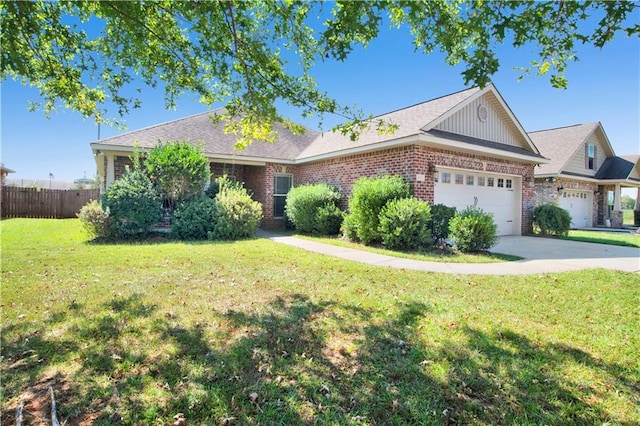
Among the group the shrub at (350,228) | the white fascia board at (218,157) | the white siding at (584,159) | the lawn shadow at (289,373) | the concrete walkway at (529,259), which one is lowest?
the lawn shadow at (289,373)

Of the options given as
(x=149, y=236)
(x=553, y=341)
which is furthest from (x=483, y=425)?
(x=149, y=236)

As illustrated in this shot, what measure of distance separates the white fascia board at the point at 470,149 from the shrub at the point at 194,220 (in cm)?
696

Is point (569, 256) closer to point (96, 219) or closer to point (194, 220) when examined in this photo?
point (194, 220)

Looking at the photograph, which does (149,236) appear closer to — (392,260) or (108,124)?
(108,124)

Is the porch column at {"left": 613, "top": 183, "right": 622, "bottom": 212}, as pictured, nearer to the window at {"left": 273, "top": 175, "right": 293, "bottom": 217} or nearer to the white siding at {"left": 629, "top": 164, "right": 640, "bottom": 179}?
the white siding at {"left": 629, "top": 164, "right": 640, "bottom": 179}

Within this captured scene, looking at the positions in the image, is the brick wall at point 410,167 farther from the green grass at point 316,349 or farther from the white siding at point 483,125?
the green grass at point 316,349

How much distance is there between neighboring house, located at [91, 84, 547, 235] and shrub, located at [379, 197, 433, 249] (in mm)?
1201

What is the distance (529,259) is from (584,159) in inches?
620

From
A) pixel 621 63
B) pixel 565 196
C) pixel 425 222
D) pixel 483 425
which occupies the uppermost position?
pixel 621 63

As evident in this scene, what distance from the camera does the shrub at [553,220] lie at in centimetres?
1265

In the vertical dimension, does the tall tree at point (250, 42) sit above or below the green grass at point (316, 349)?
above

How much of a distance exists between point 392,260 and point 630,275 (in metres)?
4.47

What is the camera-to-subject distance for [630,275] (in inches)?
240

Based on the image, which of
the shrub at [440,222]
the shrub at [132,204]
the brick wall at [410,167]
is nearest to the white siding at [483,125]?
the brick wall at [410,167]
